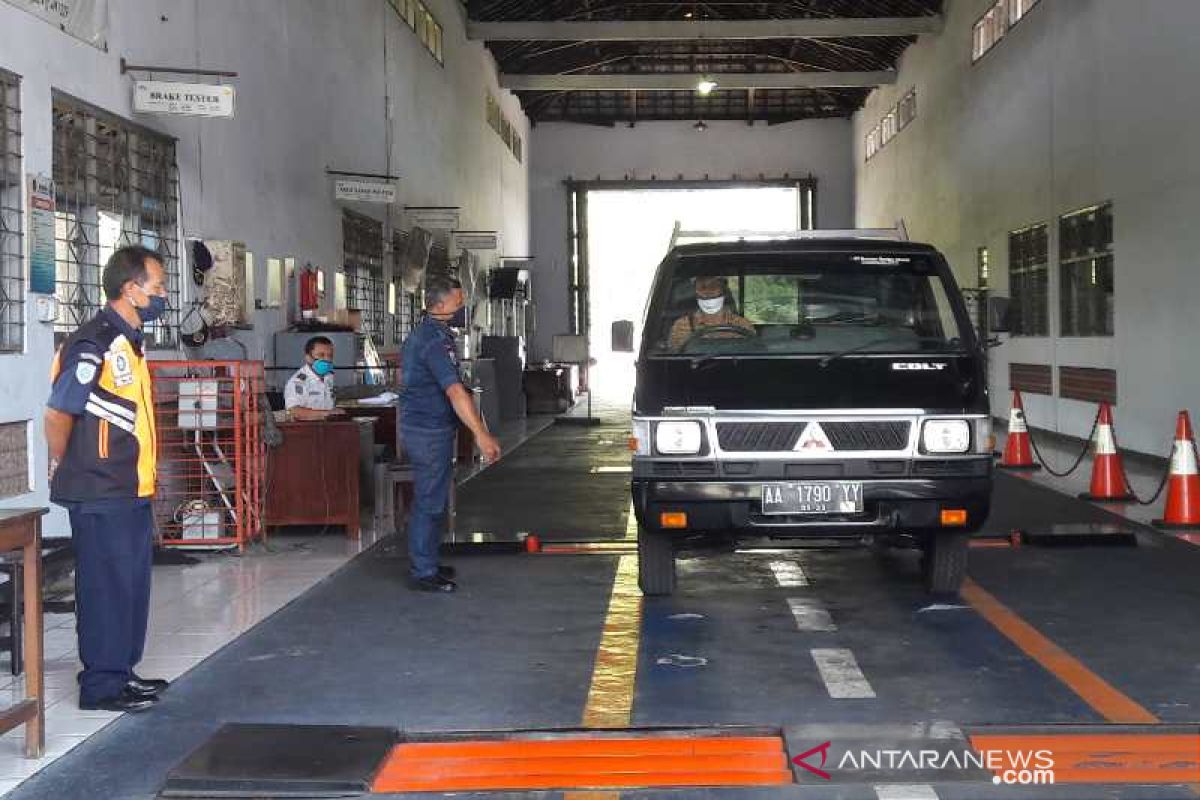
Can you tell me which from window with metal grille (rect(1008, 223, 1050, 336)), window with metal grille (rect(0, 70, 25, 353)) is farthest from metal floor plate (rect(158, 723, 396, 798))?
window with metal grille (rect(1008, 223, 1050, 336))

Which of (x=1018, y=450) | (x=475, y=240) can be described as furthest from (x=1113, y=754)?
(x=475, y=240)

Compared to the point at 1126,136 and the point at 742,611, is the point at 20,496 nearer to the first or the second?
the point at 742,611

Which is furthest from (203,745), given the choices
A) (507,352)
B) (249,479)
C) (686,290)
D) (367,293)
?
(507,352)

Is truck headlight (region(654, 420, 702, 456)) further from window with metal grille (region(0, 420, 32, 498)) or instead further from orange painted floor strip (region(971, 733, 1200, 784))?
window with metal grille (region(0, 420, 32, 498))

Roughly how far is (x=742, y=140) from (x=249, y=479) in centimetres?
3424

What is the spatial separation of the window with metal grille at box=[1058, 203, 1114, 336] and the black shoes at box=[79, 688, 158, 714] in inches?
542

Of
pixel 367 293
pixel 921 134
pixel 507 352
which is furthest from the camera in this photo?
pixel 921 134

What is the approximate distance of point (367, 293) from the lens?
20547mm

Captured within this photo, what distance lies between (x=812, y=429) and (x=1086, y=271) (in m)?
12.1

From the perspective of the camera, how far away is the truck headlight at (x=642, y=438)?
7336mm

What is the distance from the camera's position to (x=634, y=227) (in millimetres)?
48594

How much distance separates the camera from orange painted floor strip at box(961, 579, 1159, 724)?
5516 mm

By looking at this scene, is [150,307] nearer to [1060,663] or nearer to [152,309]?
[152,309]

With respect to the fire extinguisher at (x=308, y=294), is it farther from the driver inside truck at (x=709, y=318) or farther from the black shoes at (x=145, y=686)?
the black shoes at (x=145, y=686)
